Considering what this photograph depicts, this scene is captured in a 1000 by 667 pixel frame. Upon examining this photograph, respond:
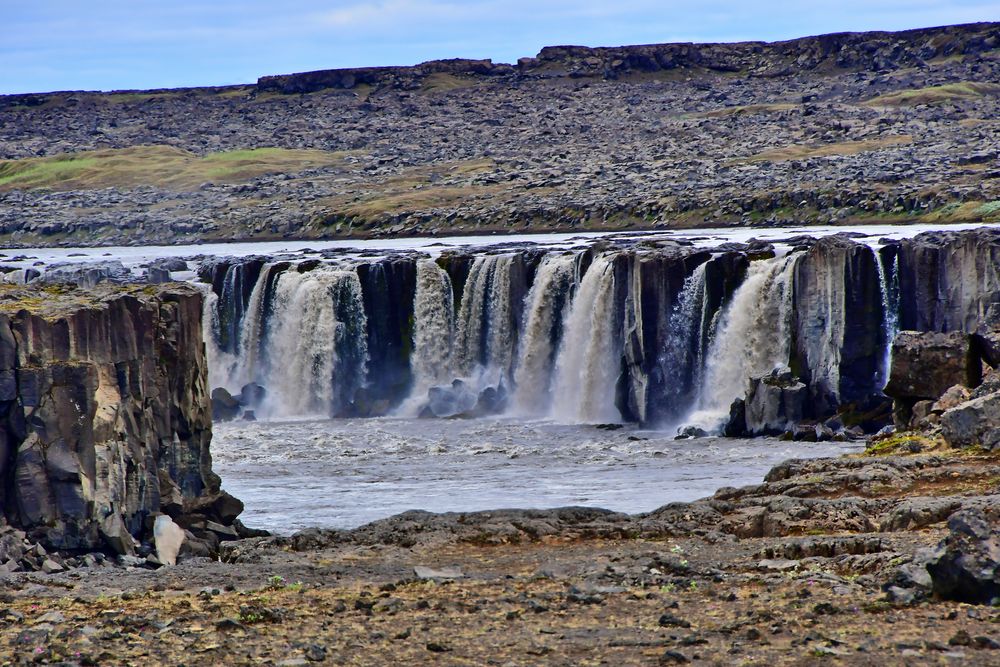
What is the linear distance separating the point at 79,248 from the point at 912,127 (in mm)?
62012

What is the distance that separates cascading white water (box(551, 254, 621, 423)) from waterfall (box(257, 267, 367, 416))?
8.99 m

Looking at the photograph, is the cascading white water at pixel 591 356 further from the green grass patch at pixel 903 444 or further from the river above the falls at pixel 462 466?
the green grass patch at pixel 903 444

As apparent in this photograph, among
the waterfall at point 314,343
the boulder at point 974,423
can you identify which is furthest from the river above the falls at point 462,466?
the boulder at point 974,423

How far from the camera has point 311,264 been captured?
6350 cm

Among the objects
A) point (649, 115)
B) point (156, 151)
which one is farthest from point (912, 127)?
point (156, 151)

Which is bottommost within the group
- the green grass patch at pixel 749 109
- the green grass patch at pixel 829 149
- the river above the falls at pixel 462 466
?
the river above the falls at pixel 462 466

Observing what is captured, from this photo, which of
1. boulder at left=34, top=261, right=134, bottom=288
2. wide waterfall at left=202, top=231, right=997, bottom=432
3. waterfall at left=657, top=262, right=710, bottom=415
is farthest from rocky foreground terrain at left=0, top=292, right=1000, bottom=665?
boulder at left=34, top=261, right=134, bottom=288

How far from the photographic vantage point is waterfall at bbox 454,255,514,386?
59.9 metres

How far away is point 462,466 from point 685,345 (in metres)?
12.3

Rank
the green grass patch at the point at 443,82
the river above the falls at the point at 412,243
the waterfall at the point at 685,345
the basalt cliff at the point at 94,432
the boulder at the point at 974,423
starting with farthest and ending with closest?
the green grass patch at the point at 443,82 → the river above the falls at the point at 412,243 → the waterfall at the point at 685,345 → the basalt cliff at the point at 94,432 → the boulder at the point at 974,423

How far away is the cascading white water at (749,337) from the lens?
170 ft

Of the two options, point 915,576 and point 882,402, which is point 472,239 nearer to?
point 882,402

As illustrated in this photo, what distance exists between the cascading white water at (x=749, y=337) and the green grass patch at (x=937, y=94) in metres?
82.2

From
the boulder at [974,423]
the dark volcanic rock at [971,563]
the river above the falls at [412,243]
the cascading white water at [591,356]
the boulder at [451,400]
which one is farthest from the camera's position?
the river above the falls at [412,243]
